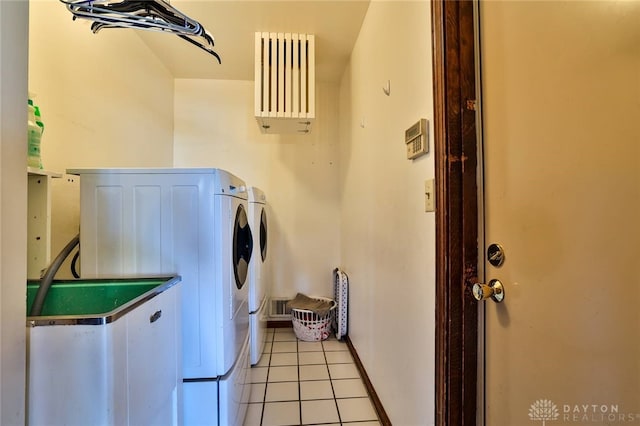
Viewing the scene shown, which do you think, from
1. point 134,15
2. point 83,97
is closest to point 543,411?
point 134,15

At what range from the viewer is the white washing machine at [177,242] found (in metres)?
1.27

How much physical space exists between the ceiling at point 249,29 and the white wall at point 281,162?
29 centimetres

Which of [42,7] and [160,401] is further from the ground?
[42,7]

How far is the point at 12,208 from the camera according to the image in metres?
0.59

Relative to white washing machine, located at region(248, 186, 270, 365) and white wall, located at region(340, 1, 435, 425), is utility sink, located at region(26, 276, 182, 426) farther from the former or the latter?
white washing machine, located at region(248, 186, 270, 365)

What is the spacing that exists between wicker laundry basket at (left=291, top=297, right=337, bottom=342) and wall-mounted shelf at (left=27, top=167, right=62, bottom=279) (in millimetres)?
1967

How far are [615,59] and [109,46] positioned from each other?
2647mm

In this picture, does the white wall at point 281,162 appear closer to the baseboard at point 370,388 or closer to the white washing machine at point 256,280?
the white washing machine at point 256,280

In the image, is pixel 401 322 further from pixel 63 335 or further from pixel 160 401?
pixel 63 335

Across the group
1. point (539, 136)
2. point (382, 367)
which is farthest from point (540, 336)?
point (382, 367)

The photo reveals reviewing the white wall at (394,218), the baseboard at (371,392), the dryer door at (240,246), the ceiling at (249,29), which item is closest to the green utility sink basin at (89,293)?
the dryer door at (240,246)

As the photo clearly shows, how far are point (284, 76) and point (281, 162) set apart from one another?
1.01 metres

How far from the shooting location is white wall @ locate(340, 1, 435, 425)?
116 cm

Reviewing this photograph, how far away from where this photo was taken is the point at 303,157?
319 centimetres
